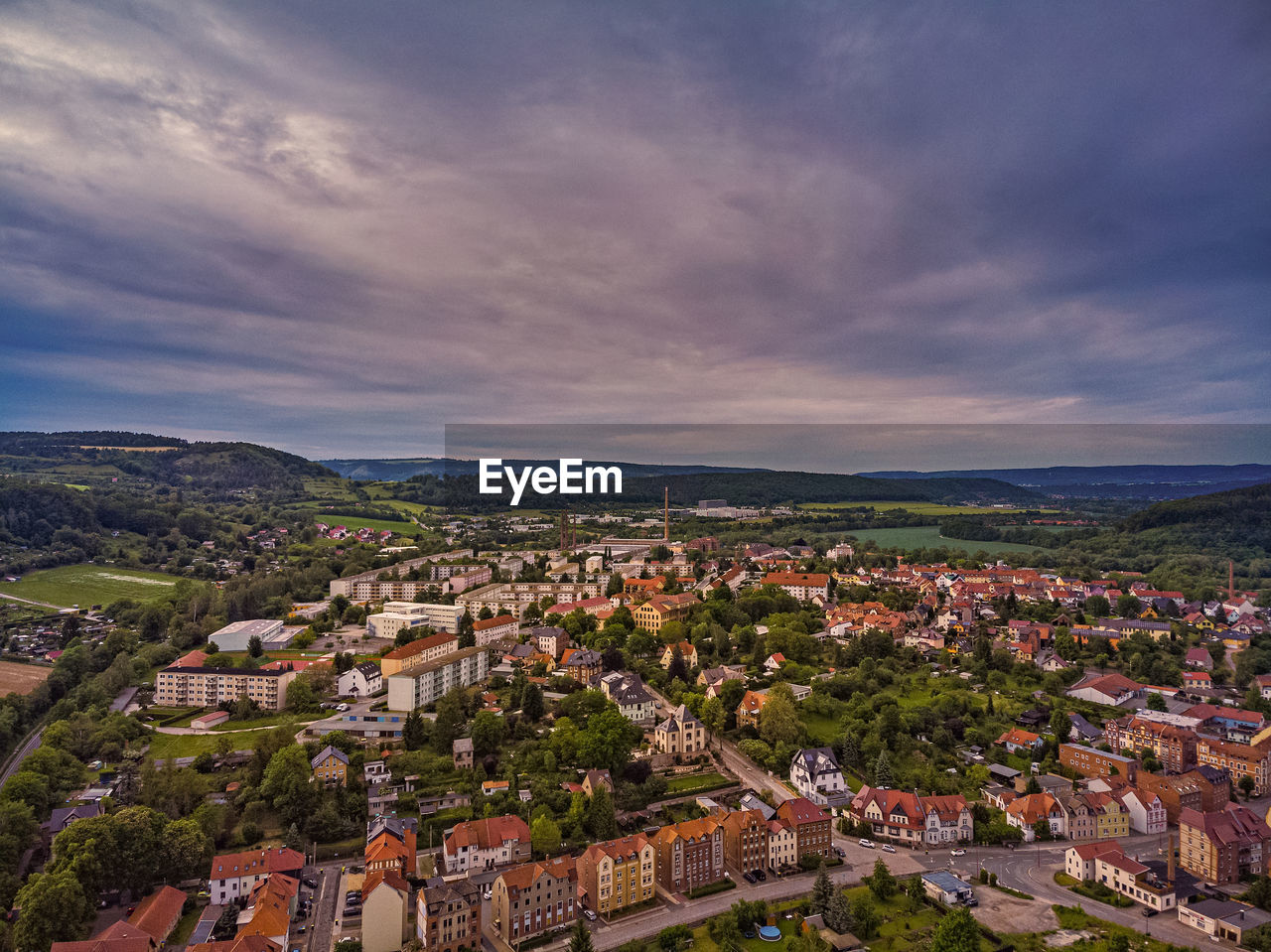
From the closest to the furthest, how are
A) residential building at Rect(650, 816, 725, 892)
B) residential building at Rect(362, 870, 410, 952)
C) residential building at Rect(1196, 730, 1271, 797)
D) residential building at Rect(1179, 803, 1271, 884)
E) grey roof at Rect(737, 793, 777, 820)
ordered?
residential building at Rect(362, 870, 410, 952) < residential building at Rect(650, 816, 725, 892) < residential building at Rect(1179, 803, 1271, 884) < grey roof at Rect(737, 793, 777, 820) < residential building at Rect(1196, 730, 1271, 797)

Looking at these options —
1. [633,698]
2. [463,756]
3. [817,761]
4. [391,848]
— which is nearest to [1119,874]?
[817,761]

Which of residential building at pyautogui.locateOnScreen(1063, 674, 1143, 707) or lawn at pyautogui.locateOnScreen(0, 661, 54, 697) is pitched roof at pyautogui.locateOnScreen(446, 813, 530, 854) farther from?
residential building at pyautogui.locateOnScreen(1063, 674, 1143, 707)

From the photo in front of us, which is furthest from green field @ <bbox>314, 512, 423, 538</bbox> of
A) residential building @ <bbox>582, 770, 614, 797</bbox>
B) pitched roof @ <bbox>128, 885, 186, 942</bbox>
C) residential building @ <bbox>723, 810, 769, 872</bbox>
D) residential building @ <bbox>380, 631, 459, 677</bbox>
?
residential building @ <bbox>723, 810, 769, 872</bbox>

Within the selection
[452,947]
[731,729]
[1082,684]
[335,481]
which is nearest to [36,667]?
[452,947]

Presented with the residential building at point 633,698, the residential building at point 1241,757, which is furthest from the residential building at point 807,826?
the residential building at point 1241,757

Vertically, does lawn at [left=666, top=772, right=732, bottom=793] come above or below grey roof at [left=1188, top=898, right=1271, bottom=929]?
below

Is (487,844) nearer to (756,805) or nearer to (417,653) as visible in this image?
(756,805)

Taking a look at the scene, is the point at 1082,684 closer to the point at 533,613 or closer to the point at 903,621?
the point at 903,621

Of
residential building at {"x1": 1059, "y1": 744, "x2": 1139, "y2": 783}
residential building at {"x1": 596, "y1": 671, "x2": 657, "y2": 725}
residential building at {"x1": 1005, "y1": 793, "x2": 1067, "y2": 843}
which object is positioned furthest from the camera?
residential building at {"x1": 596, "y1": 671, "x2": 657, "y2": 725}
